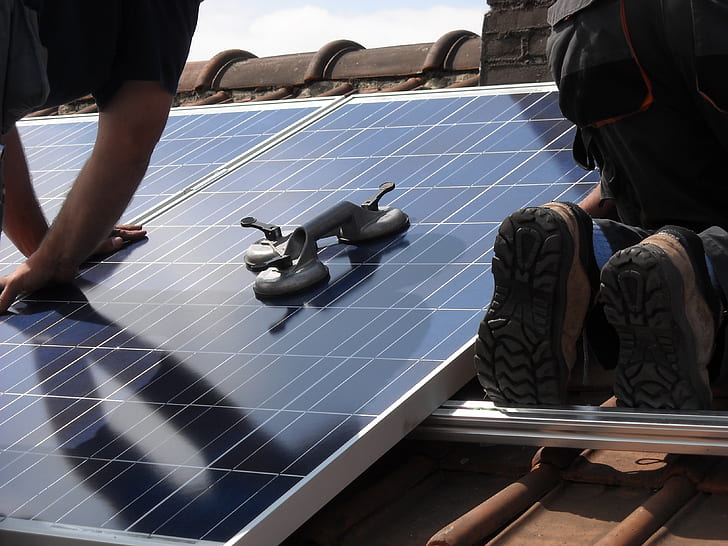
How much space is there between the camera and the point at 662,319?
249cm

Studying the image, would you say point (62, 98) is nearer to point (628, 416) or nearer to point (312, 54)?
point (628, 416)

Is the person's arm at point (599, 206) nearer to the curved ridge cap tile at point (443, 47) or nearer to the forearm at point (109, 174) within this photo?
the forearm at point (109, 174)

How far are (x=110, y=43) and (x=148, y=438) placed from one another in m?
1.37

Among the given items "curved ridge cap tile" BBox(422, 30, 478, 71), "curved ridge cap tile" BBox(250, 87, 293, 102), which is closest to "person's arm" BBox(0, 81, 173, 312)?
"curved ridge cap tile" BBox(422, 30, 478, 71)

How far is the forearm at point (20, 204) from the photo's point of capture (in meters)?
4.19

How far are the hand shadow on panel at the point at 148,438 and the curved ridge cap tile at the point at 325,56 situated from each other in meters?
4.89

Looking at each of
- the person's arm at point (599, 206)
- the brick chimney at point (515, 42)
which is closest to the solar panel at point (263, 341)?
→ the person's arm at point (599, 206)

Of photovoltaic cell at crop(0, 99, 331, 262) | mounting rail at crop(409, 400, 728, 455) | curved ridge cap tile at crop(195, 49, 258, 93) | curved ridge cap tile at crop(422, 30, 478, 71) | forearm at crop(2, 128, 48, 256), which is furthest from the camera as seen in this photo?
curved ridge cap tile at crop(195, 49, 258, 93)

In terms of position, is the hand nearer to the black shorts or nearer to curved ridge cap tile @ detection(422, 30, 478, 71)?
the black shorts

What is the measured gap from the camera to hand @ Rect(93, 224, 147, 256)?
4199mm

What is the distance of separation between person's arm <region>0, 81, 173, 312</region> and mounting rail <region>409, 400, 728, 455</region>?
1537 millimetres

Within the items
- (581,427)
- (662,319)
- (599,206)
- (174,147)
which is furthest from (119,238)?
(662,319)

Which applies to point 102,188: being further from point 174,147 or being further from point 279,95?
point 279,95

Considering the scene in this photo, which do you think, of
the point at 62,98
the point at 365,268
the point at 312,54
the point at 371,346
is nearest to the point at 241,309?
the point at 365,268
